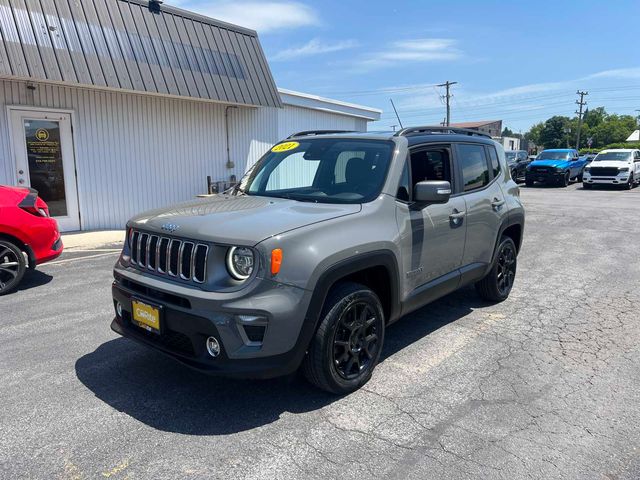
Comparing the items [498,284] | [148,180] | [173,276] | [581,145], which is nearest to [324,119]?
[148,180]

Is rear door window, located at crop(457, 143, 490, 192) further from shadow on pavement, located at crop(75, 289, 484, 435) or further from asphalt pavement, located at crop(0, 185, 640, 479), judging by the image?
shadow on pavement, located at crop(75, 289, 484, 435)

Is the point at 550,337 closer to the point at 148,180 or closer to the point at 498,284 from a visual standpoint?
the point at 498,284

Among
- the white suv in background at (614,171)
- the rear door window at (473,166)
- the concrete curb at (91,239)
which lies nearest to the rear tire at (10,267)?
the concrete curb at (91,239)

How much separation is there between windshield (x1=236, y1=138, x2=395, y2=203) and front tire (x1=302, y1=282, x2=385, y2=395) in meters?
0.80

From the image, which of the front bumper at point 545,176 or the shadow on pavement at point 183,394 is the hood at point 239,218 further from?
the front bumper at point 545,176

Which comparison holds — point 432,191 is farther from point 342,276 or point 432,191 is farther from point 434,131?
point 434,131

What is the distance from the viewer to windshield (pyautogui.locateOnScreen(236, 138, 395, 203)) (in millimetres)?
3967

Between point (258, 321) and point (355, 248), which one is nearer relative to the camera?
point (258, 321)

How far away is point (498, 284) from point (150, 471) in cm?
428

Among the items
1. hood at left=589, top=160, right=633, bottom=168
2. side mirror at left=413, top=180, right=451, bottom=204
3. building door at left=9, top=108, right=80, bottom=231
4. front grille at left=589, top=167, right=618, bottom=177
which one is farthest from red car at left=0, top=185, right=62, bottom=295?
hood at left=589, top=160, right=633, bottom=168

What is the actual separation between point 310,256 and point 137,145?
359 inches

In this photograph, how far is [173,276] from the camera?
3.29 meters

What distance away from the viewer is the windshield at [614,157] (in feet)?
79.1

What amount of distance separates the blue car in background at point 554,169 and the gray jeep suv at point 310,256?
21275mm
